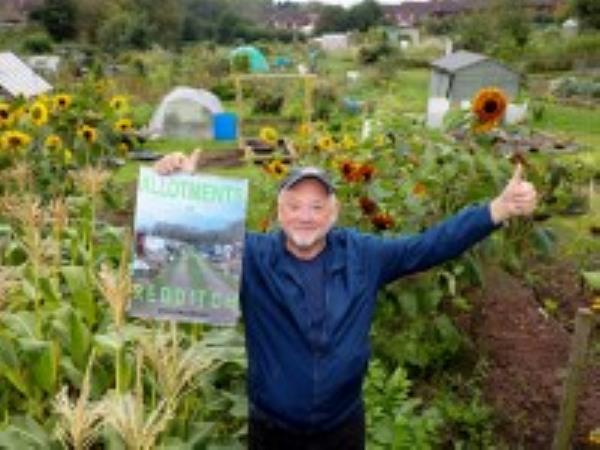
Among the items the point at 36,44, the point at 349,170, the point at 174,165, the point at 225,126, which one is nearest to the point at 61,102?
the point at 349,170

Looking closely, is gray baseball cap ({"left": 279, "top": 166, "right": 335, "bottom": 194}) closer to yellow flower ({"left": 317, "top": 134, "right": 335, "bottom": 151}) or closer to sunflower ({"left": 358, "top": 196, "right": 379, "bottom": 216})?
sunflower ({"left": 358, "top": 196, "right": 379, "bottom": 216})

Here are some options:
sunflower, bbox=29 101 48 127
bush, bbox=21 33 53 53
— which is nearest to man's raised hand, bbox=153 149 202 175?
sunflower, bbox=29 101 48 127

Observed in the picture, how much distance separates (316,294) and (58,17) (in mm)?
33171

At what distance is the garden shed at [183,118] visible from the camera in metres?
14.6

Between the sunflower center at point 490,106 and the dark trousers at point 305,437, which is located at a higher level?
the sunflower center at point 490,106

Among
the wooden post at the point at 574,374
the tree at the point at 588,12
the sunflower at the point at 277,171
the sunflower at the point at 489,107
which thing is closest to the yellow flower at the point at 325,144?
the sunflower at the point at 277,171

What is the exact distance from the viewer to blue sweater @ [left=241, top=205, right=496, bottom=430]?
2.30 m

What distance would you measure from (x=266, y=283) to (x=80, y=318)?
1.11m

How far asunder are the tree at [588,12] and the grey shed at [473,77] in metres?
13.3

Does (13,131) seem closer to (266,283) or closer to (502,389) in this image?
(502,389)

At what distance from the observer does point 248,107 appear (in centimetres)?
1878

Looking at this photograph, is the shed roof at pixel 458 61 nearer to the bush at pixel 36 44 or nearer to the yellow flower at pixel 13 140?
the yellow flower at pixel 13 140

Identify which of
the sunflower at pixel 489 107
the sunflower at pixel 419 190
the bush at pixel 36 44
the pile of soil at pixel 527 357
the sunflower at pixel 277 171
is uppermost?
the bush at pixel 36 44

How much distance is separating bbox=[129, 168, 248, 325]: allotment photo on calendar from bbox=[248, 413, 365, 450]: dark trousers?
0.35 metres
